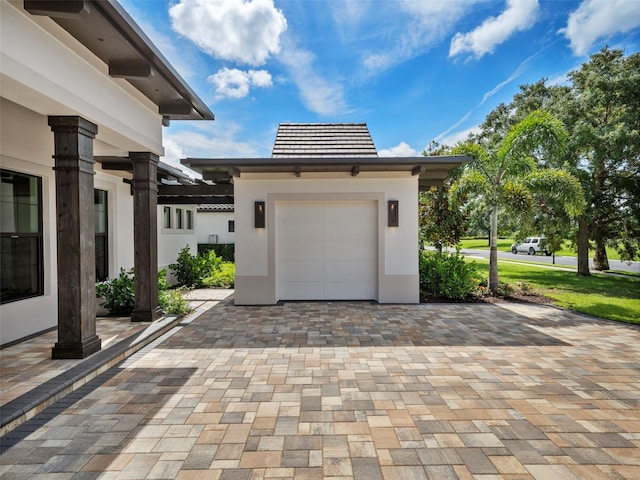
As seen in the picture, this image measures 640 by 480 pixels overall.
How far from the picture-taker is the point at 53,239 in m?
5.90

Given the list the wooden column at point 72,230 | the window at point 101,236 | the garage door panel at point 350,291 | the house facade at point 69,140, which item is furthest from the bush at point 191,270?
the wooden column at point 72,230

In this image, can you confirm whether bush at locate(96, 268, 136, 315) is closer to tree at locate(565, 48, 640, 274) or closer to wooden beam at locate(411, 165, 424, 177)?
wooden beam at locate(411, 165, 424, 177)

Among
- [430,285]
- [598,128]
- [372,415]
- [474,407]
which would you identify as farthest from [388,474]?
[598,128]

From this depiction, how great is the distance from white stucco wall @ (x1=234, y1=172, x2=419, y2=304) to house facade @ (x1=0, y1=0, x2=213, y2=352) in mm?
2271

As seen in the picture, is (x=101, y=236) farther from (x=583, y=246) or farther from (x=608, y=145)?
(x=583, y=246)

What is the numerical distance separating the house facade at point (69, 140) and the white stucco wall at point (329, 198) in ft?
7.45

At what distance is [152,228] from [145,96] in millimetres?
2303

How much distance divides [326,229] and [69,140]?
18.1 feet

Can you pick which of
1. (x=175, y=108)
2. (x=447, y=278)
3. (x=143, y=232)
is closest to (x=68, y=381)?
(x=143, y=232)

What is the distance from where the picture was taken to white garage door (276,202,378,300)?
329 inches

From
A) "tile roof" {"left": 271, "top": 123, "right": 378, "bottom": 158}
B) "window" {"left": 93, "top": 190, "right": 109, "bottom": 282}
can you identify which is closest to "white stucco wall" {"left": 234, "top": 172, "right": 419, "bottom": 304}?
"tile roof" {"left": 271, "top": 123, "right": 378, "bottom": 158}

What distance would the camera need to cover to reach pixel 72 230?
13.5 feet

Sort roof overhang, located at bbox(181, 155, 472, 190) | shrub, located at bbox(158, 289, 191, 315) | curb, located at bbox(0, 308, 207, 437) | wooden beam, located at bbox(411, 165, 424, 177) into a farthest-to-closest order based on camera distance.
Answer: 1. wooden beam, located at bbox(411, 165, 424, 177)
2. roof overhang, located at bbox(181, 155, 472, 190)
3. shrub, located at bbox(158, 289, 191, 315)
4. curb, located at bbox(0, 308, 207, 437)

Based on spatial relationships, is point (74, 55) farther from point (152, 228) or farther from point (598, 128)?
point (598, 128)
